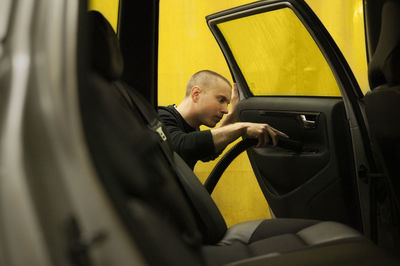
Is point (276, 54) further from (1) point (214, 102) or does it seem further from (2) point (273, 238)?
(2) point (273, 238)

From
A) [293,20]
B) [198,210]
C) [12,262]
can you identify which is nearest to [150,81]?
[198,210]

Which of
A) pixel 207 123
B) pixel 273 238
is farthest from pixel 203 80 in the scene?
pixel 273 238

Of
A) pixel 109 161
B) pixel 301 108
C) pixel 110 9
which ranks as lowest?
pixel 301 108

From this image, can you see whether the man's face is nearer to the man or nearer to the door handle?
the man

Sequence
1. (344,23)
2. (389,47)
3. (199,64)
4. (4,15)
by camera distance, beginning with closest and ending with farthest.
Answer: (4,15) → (389,47) → (344,23) → (199,64)

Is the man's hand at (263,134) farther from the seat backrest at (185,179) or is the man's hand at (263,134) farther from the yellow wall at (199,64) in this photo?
the yellow wall at (199,64)

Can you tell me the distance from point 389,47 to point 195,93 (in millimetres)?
1510

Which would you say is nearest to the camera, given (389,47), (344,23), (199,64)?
(389,47)

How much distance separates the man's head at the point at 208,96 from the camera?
2.96 metres

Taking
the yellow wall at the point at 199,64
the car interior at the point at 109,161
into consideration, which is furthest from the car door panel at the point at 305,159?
the yellow wall at the point at 199,64

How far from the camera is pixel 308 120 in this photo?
2.39m

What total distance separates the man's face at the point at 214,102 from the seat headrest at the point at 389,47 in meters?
1.38

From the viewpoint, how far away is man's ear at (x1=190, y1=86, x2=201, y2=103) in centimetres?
296

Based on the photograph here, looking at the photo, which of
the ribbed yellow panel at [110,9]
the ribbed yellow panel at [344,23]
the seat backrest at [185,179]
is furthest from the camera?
the ribbed yellow panel at [344,23]
